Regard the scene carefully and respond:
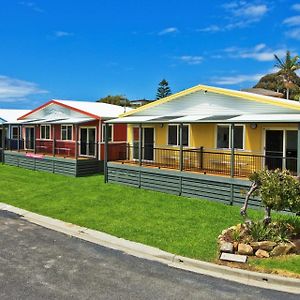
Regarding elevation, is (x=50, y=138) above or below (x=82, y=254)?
above

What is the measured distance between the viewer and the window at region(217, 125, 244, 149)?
59.0 ft

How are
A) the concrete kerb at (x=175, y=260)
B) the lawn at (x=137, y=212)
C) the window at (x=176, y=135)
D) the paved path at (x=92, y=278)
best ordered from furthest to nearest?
the window at (x=176, y=135) < the lawn at (x=137, y=212) < the concrete kerb at (x=175, y=260) < the paved path at (x=92, y=278)

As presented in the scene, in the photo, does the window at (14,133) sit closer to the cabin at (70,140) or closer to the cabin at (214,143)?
the cabin at (70,140)

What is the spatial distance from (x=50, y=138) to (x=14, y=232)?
1891cm

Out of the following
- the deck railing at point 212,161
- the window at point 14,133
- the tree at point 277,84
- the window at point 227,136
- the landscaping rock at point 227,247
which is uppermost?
the tree at point 277,84

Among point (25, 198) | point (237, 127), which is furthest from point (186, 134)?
point (25, 198)

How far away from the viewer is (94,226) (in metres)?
11.9

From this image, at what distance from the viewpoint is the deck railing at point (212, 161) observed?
1622cm

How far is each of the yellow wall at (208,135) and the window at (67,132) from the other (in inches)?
228

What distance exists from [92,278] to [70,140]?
20598 mm

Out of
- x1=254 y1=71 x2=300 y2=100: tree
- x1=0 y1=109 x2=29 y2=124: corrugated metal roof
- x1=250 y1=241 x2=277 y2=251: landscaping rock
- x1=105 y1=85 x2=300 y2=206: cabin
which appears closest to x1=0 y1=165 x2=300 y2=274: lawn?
x1=250 y1=241 x2=277 y2=251: landscaping rock

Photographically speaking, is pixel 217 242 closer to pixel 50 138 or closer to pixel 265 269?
pixel 265 269

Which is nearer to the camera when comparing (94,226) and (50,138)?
(94,226)

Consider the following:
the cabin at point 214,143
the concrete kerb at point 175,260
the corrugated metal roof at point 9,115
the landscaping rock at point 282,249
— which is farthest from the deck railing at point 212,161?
the corrugated metal roof at point 9,115
